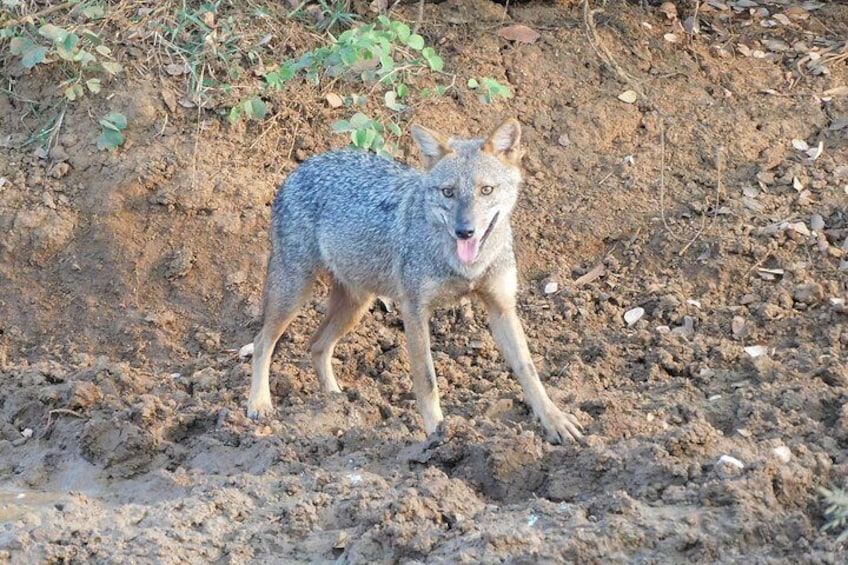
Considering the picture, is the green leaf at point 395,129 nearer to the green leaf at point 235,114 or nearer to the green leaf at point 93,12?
the green leaf at point 235,114

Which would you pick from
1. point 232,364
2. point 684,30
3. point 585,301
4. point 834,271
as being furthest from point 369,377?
point 684,30

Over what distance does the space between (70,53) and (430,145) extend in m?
3.47

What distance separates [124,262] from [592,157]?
362 cm

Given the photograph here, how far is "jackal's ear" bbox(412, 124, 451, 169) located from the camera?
7.46m

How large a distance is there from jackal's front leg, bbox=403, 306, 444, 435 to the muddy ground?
165 mm

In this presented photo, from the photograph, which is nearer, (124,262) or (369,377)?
(369,377)

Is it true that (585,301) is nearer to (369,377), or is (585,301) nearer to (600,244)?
(600,244)

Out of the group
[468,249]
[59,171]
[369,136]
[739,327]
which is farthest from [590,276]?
[59,171]

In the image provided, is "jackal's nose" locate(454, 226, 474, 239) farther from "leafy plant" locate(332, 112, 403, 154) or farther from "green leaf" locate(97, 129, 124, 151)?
A: "green leaf" locate(97, 129, 124, 151)

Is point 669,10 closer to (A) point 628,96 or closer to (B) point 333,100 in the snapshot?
(A) point 628,96

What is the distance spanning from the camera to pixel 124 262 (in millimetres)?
9406

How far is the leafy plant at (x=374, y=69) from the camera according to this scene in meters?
8.63

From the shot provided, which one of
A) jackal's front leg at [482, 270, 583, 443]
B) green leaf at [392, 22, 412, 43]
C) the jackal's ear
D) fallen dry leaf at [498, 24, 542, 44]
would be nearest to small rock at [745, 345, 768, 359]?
jackal's front leg at [482, 270, 583, 443]

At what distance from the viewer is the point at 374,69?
31.9ft
